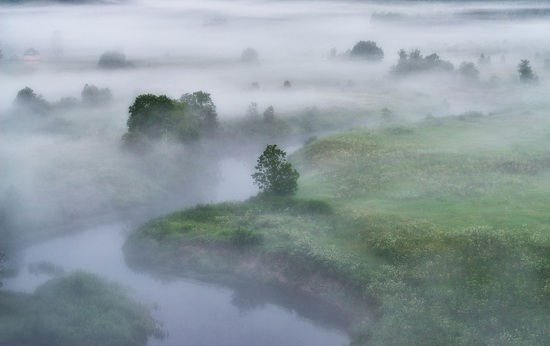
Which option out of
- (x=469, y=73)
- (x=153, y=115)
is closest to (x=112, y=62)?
(x=153, y=115)

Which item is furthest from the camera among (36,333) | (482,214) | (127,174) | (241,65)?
(241,65)

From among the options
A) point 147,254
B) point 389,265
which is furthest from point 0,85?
point 389,265

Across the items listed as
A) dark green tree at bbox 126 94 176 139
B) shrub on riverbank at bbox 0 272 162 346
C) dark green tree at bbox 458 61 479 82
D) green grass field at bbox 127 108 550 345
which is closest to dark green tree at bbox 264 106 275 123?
green grass field at bbox 127 108 550 345

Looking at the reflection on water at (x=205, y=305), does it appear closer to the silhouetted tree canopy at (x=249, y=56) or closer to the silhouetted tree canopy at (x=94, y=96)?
the silhouetted tree canopy at (x=94, y=96)

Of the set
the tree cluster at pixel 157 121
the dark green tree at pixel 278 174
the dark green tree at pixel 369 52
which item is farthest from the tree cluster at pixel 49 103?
the dark green tree at pixel 369 52

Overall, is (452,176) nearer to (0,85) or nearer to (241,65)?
(0,85)

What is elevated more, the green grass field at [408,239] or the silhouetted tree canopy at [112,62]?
the silhouetted tree canopy at [112,62]
